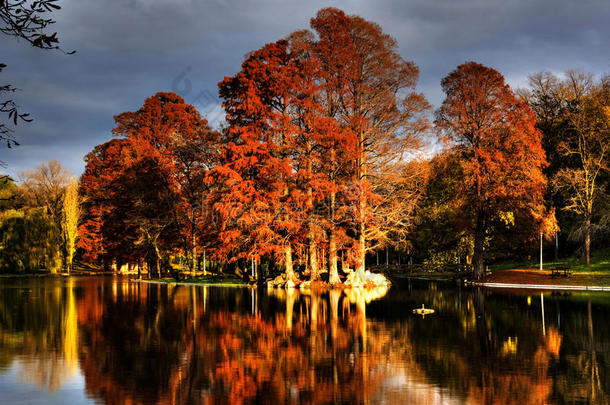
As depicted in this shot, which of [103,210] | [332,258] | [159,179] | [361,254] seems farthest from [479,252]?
[103,210]

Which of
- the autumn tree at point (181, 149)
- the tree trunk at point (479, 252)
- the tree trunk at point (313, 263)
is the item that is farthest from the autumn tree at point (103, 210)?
the tree trunk at point (479, 252)

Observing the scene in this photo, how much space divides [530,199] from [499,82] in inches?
377

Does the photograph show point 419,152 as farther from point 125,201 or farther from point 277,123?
point 125,201

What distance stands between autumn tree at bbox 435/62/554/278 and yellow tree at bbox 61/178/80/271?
43.6 metres

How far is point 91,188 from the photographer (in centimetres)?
6850

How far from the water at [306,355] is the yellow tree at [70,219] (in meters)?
41.1

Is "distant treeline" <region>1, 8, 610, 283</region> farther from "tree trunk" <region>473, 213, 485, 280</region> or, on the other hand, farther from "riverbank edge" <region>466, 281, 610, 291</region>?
"riverbank edge" <region>466, 281, 610, 291</region>

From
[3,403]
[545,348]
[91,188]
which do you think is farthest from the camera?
[91,188]

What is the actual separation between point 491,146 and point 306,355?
33869mm

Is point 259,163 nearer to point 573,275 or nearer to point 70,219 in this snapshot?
point 573,275

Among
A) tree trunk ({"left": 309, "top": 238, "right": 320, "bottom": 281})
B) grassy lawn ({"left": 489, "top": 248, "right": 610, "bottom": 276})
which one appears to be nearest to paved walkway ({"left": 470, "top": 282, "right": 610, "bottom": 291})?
grassy lawn ({"left": 489, "top": 248, "right": 610, "bottom": 276})

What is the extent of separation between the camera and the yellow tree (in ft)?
209

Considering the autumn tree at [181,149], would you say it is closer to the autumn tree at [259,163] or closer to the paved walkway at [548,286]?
the autumn tree at [259,163]

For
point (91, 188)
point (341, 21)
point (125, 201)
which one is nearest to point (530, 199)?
point (341, 21)
